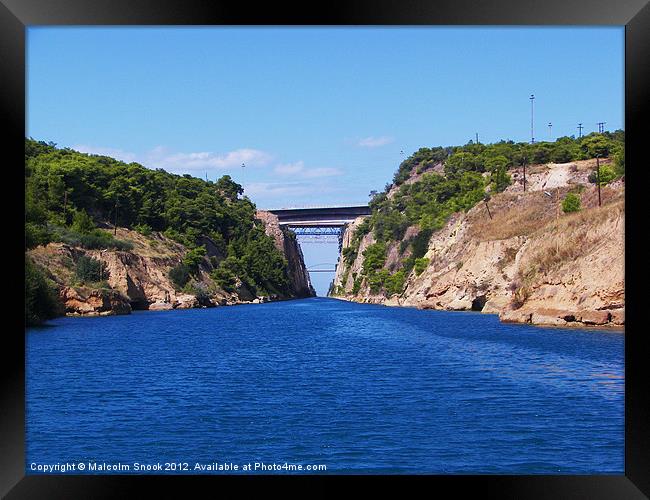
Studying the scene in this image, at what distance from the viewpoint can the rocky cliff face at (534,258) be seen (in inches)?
1342

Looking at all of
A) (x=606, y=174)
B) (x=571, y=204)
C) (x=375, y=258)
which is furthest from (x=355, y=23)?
(x=375, y=258)

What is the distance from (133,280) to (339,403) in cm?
4581

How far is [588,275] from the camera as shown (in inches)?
1345

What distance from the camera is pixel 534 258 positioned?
41.6m

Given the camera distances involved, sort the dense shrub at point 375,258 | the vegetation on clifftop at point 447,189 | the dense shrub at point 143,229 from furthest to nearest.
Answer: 1. the dense shrub at point 375,258
2. the vegetation on clifftop at point 447,189
3. the dense shrub at point 143,229

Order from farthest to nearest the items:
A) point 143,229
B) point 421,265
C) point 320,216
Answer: point 320,216
point 143,229
point 421,265

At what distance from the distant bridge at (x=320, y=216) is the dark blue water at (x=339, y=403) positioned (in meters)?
97.9

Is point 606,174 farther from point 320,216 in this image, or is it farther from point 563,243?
point 320,216

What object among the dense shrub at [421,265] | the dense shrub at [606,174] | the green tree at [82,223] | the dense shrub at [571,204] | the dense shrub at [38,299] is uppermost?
the dense shrub at [606,174]

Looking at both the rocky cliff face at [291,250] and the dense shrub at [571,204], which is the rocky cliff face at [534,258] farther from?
the rocky cliff face at [291,250]

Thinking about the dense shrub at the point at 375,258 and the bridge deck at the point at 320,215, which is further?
the bridge deck at the point at 320,215

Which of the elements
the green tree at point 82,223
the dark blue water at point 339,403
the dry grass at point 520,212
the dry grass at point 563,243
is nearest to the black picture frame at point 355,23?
the dark blue water at point 339,403

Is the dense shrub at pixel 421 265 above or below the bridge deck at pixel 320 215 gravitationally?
below
